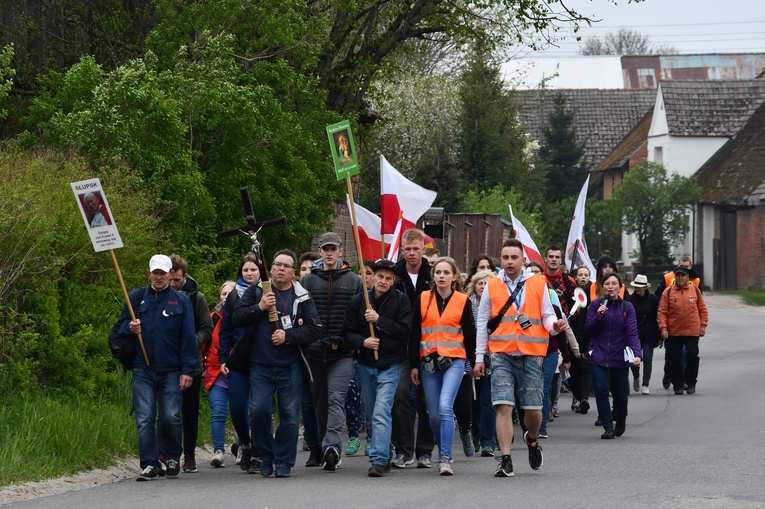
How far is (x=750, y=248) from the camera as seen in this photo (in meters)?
55.5

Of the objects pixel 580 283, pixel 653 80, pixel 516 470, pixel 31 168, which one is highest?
pixel 653 80

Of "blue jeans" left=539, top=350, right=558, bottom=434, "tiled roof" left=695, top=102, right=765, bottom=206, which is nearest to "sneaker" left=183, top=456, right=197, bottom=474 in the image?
"blue jeans" left=539, top=350, right=558, bottom=434

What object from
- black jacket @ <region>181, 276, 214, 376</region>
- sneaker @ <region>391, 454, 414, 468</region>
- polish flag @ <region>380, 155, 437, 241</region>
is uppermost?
polish flag @ <region>380, 155, 437, 241</region>

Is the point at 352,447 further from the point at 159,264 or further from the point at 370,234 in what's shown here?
the point at 370,234

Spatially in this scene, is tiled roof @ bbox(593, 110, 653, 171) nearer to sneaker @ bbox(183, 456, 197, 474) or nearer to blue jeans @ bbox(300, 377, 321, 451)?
blue jeans @ bbox(300, 377, 321, 451)

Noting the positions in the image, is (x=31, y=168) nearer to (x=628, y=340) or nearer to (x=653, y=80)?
(x=628, y=340)

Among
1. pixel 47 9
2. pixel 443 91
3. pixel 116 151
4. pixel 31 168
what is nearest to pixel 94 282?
pixel 31 168

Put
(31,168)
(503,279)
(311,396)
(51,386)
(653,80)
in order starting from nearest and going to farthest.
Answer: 1. (503,279)
2. (311,396)
3. (51,386)
4. (31,168)
5. (653,80)

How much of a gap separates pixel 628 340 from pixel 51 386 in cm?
600

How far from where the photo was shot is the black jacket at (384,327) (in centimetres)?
1168

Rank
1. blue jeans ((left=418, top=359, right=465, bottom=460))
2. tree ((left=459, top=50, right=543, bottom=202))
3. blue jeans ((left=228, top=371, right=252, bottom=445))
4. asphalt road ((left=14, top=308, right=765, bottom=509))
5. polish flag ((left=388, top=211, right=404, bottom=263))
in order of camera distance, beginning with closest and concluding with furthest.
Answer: asphalt road ((left=14, top=308, right=765, bottom=509)), blue jeans ((left=418, top=359, right=465, bottom=460)), blue jeans ((left=228, top=371, right=252, bottom=445)), polish flag ((left=388, top=211, right=404, bottom=263)), tree ((left=459, top=50, right=543, bottom=202))

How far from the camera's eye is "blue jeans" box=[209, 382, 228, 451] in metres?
12.6

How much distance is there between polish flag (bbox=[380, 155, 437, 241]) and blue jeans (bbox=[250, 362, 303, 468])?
4.79 meters

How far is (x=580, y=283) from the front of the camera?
58.8 ft
